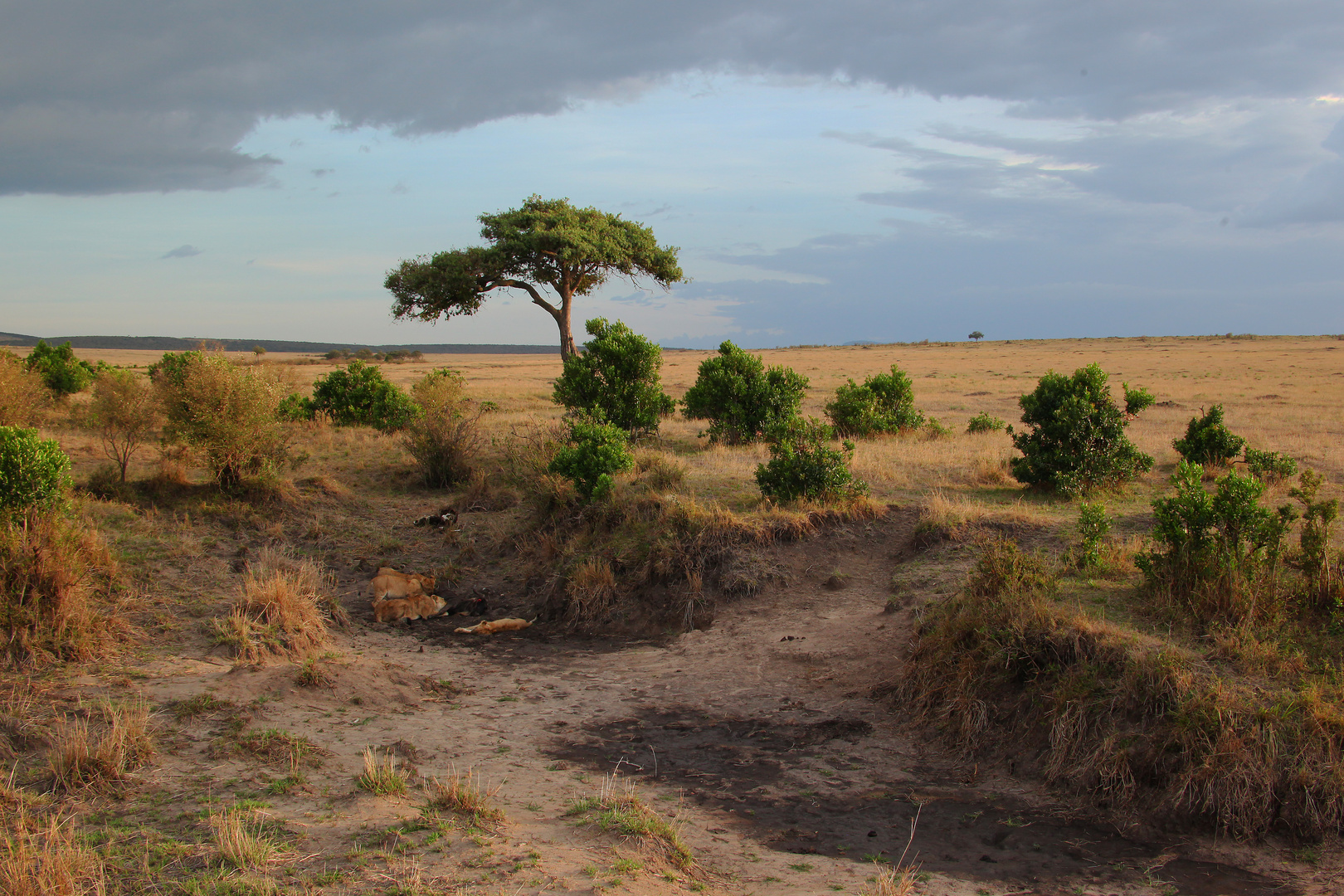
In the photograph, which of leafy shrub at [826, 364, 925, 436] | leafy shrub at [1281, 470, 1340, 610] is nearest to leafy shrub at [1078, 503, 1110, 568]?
leafy shrub at [1281, 470, 1340, 610]

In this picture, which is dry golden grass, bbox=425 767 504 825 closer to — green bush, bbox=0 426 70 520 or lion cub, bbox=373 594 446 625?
lion cub, bbox=373 594 446 625

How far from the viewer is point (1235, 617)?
6.41 m

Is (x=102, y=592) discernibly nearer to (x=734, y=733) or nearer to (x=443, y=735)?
(x=443, y=735)

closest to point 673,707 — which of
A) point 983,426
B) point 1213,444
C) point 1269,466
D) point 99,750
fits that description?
point 99,750

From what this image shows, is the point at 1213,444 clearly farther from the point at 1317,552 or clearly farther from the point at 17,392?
the point at 17,392

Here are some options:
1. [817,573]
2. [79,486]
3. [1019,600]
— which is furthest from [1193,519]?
[79,486]

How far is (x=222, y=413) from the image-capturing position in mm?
12195

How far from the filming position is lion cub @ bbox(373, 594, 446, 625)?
1005 cm

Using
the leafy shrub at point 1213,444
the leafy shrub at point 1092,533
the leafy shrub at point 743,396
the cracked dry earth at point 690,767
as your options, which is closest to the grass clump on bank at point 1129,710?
the cracked dry earth at point 690,767

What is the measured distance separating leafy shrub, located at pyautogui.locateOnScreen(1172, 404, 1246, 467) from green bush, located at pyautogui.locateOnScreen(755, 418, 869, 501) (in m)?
5.79

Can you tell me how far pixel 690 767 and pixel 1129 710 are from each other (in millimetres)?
3146

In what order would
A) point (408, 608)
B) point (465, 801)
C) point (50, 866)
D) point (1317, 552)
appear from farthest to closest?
point (408, 608), point (1317, 552), point (465, 801), point (50, 866)

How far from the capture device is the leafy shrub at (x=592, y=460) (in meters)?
12.1

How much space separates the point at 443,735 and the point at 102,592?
4.75 m
